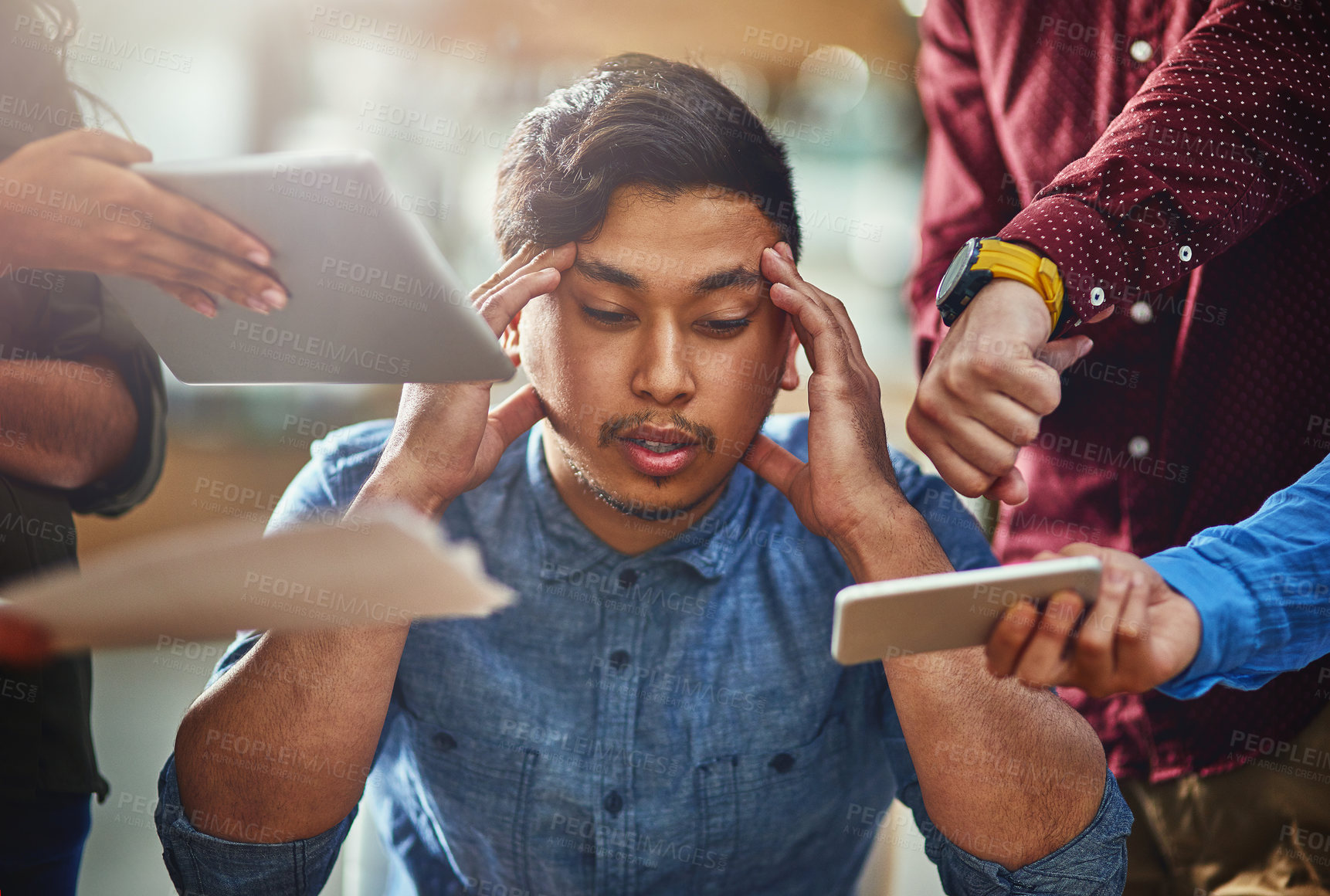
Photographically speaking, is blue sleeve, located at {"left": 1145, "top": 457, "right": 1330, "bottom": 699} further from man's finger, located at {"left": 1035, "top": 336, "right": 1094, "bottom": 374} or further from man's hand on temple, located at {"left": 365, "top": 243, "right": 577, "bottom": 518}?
man's hand on temple, located at {"left": 365, "top": 243, "right": 577, "bottom": 518}

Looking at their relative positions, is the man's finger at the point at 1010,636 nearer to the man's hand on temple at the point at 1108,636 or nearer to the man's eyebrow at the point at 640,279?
the man's hand on temple at the point at 1108,636

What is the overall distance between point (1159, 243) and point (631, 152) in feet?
1.91

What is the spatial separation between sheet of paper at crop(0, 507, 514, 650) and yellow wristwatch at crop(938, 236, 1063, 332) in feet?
1.69

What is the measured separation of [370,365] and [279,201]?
174mm

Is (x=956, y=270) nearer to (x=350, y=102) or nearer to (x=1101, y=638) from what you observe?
(x=1101, y=638)

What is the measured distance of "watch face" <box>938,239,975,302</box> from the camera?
2.80ft

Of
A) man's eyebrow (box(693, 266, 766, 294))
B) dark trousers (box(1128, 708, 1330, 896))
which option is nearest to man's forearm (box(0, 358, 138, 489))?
man's eyebrow (box(693, 266, 766, 294))

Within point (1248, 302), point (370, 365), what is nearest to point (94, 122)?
point (370, 365)

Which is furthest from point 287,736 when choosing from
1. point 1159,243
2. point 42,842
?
point 1159,243

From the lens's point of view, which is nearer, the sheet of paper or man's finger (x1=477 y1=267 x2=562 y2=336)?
the sheet of paper

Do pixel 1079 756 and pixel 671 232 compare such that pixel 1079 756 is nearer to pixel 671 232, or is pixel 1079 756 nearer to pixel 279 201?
pixel 671 232

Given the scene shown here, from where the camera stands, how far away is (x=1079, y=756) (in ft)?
3.21

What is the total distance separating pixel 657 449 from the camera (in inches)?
42.9

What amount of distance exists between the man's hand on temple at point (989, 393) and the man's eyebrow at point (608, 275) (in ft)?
1.18
